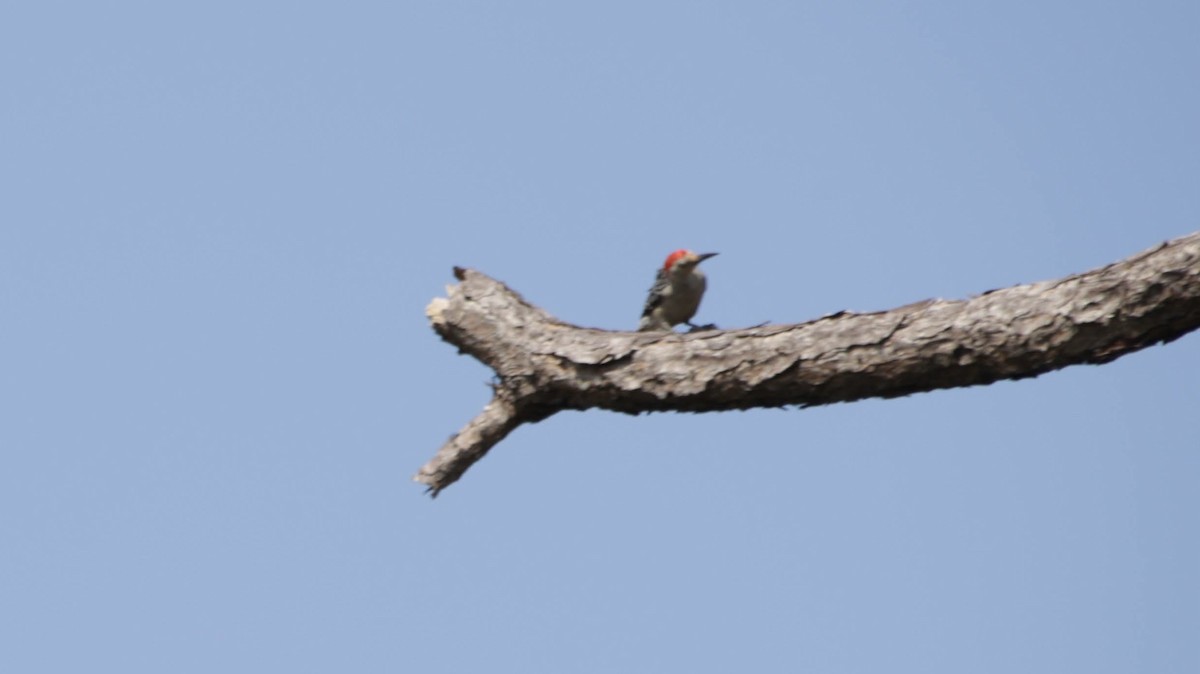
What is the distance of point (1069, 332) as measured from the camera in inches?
247

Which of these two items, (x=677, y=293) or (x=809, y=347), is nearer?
(x=809, y=347)

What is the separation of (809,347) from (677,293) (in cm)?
529

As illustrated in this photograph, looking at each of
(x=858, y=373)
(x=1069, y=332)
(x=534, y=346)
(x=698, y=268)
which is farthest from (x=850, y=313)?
(x=698, y=268)

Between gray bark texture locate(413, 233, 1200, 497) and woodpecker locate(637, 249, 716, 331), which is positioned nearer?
gray bark texture locate(413, 233, 1200, 497)

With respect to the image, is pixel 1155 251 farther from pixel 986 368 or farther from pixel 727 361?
pixel 727 361

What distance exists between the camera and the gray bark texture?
6.20 metres

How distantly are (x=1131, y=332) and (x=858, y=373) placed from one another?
118cm

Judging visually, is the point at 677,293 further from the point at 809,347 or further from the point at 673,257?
the point at 809,347

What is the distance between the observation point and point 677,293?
12.0 meters

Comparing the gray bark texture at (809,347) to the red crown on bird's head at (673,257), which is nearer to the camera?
the gray bark texture at (809,347)

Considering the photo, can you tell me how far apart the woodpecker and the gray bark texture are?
4689 millimetres

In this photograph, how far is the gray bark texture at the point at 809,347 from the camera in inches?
244

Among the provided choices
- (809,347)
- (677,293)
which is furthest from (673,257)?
(809,347)

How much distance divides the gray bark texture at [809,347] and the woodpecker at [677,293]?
469 cm
